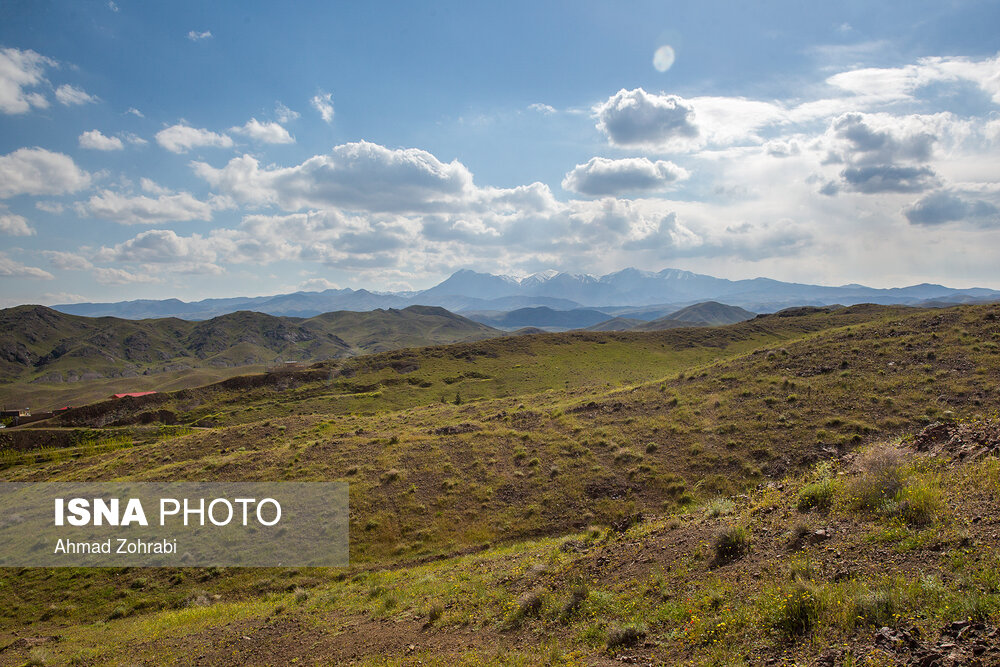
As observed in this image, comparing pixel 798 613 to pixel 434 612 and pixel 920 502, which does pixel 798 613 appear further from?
pixel 434 612

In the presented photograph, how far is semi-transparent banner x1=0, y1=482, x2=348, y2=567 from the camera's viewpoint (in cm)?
2150

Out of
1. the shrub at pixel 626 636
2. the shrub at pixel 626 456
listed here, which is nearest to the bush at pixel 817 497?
the shrub at pixel 626 636

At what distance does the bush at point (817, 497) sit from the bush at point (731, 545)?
1820mm

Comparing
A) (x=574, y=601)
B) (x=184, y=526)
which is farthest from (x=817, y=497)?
(x=184, y=526)

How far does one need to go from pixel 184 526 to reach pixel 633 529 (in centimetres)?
2288

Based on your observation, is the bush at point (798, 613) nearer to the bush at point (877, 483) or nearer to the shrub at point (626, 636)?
the shrub at point (626, 636)

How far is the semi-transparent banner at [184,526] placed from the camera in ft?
70.5

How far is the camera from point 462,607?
12992 mm

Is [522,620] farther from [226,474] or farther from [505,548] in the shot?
[226,474]

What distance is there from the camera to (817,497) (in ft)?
39.1

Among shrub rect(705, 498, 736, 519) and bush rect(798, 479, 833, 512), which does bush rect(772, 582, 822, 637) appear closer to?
bush rect(798, 479, 833, 512)

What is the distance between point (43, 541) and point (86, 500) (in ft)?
13.6

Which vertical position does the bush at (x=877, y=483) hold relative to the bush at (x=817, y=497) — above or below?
above

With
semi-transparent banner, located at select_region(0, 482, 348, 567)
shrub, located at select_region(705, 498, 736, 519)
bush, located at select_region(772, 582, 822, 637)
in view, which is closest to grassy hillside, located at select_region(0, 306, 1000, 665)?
bush, located at select_region(772, 582, 822, 637)
